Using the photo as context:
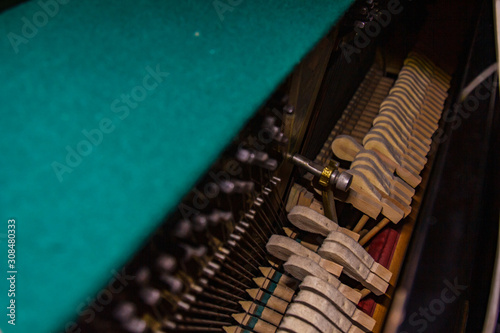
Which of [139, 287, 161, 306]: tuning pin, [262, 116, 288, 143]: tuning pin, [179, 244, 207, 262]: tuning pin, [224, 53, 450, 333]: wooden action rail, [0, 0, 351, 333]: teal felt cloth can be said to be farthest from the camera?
[224, 53, 450, 333]: wooden action rail

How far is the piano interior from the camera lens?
97 cm

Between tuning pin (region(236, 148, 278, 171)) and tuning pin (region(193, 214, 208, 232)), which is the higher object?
tuning pin (region(236, 148, 278, 171))

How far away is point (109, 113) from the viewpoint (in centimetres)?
90

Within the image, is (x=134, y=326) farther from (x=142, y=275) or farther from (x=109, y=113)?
(x=109, y=113)

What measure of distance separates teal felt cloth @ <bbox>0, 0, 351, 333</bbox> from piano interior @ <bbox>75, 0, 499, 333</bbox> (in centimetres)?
8

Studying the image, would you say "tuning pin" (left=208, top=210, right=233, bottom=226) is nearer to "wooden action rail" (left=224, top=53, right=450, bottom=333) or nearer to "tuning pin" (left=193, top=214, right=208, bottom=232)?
"tuning pin" (left=193, top=214, right=208, bottom=232)

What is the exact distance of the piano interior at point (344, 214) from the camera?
97 centimetres

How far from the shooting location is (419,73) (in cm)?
254

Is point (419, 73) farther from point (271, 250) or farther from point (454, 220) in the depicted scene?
point (271, 250)

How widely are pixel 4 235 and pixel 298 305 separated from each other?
82 cm

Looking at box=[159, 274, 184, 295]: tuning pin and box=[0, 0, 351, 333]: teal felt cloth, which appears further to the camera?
box=[159, 274, 184, 295]: tuning pin

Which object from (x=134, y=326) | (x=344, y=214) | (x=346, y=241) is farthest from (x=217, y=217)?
(x=344, y=214)

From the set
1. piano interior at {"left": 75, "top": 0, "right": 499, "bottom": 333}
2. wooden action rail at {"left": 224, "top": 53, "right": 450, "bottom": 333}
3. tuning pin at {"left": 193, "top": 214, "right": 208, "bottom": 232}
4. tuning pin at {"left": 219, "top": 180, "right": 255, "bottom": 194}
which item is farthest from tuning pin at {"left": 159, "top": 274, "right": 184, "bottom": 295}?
wooden action rail at {"left": 224, "top": 53, "right": 450, "bottom": 333}

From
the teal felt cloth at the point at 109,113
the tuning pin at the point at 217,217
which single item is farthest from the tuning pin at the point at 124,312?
the tuning pin at the point at 217,217
